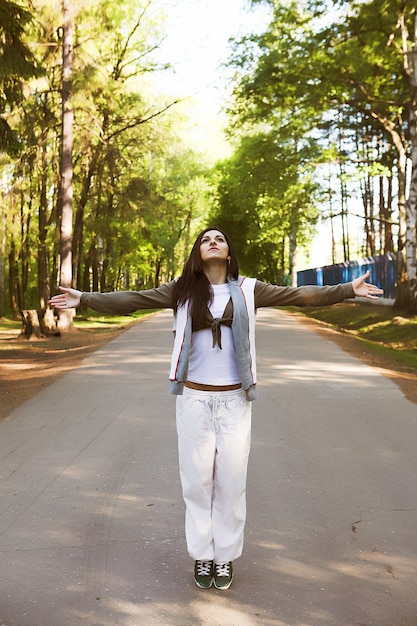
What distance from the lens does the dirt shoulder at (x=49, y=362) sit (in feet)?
42.6

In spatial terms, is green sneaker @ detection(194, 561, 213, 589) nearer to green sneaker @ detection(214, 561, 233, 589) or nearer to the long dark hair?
green sneaker @ detection(214, 561, 233, 589)

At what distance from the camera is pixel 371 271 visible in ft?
128

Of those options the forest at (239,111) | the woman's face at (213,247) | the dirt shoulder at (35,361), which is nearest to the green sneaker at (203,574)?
the woman's face at (213,247)

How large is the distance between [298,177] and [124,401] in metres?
23.8

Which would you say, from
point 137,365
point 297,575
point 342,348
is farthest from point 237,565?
point 342,348

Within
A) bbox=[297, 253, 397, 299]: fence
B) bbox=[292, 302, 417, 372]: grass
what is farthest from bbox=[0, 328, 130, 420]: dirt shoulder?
A: bbox=[297, 253, 397, 299]: fence

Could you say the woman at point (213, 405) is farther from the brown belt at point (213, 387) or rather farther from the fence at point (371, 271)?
the fence at point (371, 271)

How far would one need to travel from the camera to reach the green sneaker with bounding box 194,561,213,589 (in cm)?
465

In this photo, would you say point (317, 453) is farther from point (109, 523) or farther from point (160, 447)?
point (109, 523)

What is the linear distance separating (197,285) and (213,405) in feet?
2.27

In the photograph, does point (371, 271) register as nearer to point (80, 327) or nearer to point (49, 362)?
point (80, 327)

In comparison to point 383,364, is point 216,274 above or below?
above

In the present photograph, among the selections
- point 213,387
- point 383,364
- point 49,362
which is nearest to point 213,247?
point 213,387

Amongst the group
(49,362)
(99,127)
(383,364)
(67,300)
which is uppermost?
(99,127)
